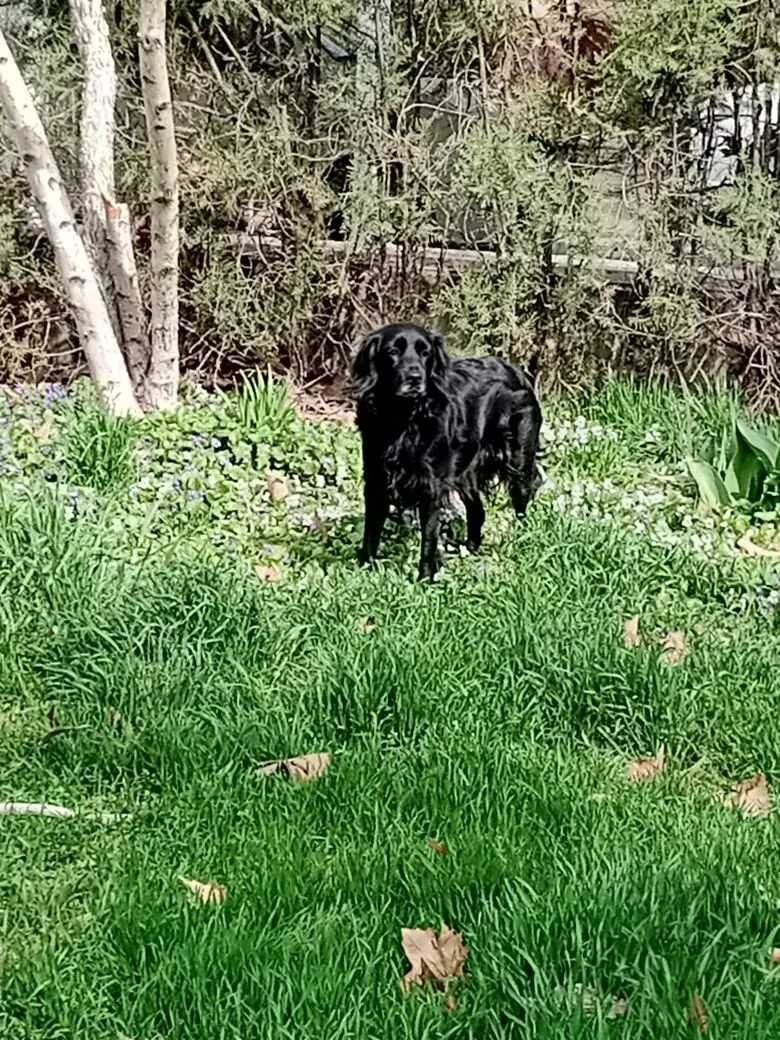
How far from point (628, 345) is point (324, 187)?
6.35ft

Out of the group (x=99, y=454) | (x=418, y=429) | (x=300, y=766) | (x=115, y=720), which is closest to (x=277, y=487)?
(x=99, y=454)

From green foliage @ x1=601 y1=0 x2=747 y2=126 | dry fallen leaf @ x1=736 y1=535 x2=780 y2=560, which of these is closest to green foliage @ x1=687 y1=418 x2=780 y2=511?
dry fallen leaf @ x1=736 y1=535 x2=780 y2=560

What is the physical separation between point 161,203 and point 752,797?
4.53 metres

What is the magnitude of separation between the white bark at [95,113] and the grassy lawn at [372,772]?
207cm

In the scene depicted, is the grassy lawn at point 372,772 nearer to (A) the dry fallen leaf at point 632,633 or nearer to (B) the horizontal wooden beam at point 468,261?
(A) the dry fallen leaf at point 632,633

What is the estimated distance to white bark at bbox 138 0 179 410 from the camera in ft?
19.6

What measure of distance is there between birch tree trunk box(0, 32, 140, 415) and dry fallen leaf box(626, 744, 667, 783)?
360 centimetres

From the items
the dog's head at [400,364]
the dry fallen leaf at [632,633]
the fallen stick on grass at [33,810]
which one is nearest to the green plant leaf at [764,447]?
the dog's head at [400,364]

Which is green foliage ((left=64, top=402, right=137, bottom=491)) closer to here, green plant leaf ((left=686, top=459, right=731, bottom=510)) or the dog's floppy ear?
the dog's floppy ear

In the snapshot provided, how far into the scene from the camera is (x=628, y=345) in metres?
7.15

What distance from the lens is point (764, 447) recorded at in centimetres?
532

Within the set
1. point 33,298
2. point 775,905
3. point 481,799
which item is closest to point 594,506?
point 481,799

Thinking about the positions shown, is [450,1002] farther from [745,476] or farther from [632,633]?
[745,476]

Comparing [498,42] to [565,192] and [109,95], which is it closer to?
[565,192]
